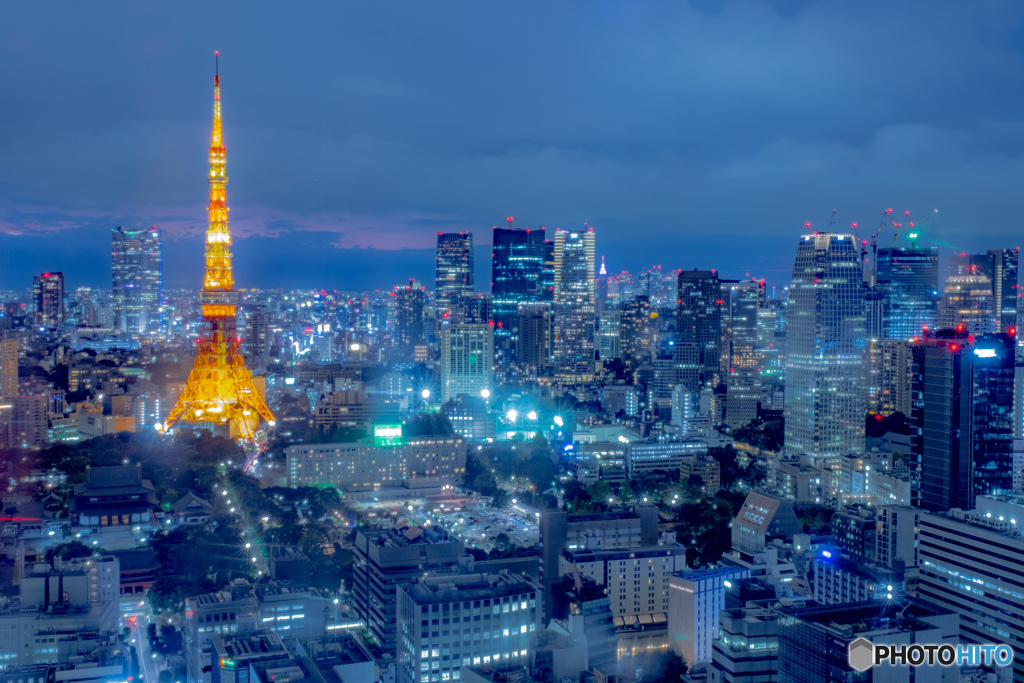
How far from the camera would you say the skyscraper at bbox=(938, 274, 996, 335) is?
17.6 meters

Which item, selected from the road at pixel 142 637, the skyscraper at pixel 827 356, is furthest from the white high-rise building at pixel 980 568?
the skyscraper at pixel 827 356

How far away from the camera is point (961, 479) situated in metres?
10.2

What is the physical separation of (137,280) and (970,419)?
11.2 m

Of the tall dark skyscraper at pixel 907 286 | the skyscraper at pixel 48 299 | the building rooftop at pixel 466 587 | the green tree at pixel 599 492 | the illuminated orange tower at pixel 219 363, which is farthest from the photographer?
the tall dark skyscraper at pixel 907 286

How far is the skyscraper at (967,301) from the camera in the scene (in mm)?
17625

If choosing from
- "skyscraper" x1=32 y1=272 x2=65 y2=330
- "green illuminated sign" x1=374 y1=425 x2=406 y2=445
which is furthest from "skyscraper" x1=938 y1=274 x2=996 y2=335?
"skyscraper" x1=32 y1=272 x2=65 y2=330

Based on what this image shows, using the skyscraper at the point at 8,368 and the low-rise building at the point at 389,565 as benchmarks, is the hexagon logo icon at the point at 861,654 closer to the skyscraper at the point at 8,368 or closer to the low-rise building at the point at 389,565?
the low-rise building at the point at 389,565

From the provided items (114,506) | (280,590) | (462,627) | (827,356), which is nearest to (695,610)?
(462,627)

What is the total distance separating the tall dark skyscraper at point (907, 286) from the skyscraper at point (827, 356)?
3.92m

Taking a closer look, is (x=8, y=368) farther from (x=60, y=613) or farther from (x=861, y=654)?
(x=861, y=654)

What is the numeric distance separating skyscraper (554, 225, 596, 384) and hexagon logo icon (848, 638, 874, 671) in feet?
67.2

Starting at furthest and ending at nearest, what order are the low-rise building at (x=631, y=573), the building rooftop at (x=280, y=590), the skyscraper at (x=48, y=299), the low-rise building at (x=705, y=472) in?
the low-rise building at (x=705, y=472), the skyscraper at (x=48, y=299), the low-rise building at (x=631, y=573), the building rooftop at (x=280, y=590)

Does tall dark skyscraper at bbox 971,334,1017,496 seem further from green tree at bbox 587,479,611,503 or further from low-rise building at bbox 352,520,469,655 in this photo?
low-rise building at bbox 352,520,469,655

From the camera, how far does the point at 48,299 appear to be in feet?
42.4
